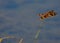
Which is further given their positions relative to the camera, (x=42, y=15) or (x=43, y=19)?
(x=42, y=15)
